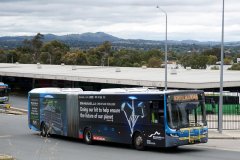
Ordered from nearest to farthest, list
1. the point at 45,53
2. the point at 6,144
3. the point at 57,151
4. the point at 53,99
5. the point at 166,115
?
1. the point at 166,115
2. the point at 57,151
3. the point at 6,144
4. the point at 53,99
5. the point at 45,53

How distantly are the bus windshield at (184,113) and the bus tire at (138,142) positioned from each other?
1973mm

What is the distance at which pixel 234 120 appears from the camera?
34.6 m

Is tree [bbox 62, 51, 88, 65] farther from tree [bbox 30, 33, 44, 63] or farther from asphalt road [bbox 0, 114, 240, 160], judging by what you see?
asphalt road [bbox 0, 114, 240, 160]

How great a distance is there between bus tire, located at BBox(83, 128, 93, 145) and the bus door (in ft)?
15.6

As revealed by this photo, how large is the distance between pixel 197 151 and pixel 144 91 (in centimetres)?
343

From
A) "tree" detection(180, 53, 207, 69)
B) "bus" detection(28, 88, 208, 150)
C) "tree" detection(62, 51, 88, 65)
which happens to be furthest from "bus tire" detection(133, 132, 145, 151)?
"tree" detection(62, 51, 88, 65)

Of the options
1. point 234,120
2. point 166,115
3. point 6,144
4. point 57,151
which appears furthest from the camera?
point 234,120

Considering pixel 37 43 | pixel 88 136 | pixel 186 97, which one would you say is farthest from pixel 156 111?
Result: pixel 37 43

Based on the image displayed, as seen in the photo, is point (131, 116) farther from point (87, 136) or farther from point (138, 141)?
point (87, 136)

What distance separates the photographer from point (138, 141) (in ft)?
77.5

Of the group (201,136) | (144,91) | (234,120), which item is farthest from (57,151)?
(234,120)

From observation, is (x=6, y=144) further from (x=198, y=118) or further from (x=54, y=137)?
(x=198, y=118)

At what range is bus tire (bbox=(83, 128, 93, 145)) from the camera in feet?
88.1

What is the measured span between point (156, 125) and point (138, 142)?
1648 mm
